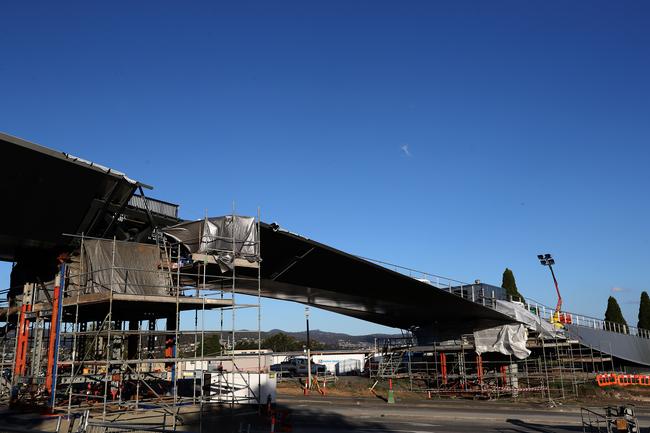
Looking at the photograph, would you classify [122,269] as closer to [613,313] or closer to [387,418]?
[387,418]

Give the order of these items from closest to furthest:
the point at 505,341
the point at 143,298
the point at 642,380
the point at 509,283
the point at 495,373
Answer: the point at 143,298 → the point at 495,373 → the point at 505,341 → the point at 642,380 → the point at 509,283

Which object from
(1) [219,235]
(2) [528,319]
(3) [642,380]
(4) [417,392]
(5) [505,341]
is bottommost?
(4) [417,392]

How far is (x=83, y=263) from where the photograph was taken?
21.2m

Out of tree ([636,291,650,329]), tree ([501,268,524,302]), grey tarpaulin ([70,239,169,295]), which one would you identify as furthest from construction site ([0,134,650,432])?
tree ([636,291,650,329])

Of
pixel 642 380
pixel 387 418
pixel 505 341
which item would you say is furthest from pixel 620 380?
pixel 387 418

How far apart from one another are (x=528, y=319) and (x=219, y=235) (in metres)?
26.0

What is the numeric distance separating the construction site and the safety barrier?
297mm

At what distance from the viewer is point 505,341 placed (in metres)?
39.1

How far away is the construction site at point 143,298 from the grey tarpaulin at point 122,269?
5cm

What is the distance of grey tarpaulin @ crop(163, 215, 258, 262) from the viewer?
75.6 feet

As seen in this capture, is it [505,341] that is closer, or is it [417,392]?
[505,341]

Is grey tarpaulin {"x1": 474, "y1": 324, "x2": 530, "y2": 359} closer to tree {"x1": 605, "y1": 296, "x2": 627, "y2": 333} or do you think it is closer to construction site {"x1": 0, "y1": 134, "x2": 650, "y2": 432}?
construction site {"x1": 0, "y1": 134, "x2": 650, "y2": 432}

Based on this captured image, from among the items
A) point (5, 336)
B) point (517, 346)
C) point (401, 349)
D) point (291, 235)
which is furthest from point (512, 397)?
point (5, 336)

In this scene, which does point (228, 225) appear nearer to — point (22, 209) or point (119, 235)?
point (119, 235)
